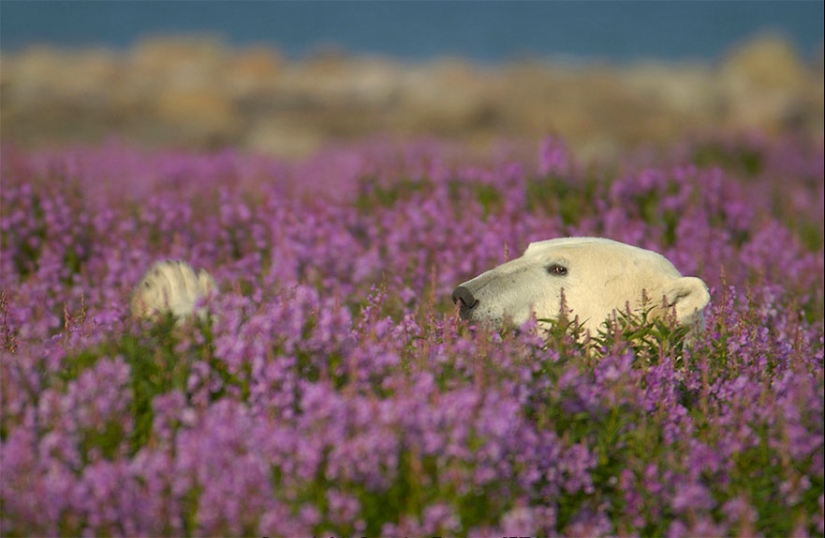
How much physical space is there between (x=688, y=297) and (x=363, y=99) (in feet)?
142

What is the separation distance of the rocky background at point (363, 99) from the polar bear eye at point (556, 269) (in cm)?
1058

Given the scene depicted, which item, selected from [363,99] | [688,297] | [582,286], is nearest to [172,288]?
[582,286]

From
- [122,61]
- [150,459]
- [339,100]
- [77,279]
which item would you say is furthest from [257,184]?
[122,61]

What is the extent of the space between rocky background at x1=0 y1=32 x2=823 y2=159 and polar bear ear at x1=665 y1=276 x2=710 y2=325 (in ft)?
35.0

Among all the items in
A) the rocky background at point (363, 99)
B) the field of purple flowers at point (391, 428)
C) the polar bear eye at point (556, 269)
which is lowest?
the field of purple flowers at point (391, 428)

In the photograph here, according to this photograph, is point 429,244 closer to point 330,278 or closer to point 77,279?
point 330,278

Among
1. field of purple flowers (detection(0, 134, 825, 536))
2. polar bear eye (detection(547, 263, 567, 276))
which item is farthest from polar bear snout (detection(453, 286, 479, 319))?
polar bear eye (detection(547, 263, 567, 276))

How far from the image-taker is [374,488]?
2.98 m

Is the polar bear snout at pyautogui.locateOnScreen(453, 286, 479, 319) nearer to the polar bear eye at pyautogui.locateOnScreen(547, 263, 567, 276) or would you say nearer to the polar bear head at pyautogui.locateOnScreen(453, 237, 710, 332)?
the polar bear head at pyautogui.locateOnScreen(453, 237, 710, 332)

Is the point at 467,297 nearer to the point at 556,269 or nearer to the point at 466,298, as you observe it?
the point at 466,298

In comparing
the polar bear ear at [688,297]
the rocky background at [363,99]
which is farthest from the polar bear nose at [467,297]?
the rocky background at [363,99]

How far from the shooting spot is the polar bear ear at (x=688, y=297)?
499 centimetres

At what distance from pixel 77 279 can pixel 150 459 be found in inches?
162

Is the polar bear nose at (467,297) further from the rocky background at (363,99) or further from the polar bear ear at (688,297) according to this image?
the rocky background at (363,99)
